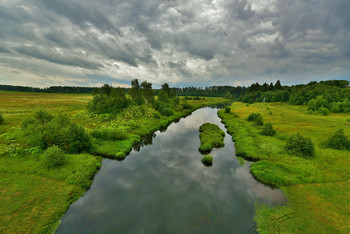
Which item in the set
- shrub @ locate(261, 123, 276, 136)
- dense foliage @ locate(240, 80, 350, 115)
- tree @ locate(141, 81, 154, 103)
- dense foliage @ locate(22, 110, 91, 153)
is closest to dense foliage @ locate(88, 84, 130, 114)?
tree @ locate(141, 81, 154, 103)

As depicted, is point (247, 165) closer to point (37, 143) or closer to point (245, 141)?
point (245, 141)

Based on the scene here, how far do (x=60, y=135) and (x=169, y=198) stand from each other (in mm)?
25326

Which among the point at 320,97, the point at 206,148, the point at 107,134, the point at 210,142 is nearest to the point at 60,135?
the point at 107,134

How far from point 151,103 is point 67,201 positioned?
70.0 metres

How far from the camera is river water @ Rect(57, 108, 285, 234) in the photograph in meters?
14.3

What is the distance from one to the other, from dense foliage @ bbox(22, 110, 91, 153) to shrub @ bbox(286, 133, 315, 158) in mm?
44753

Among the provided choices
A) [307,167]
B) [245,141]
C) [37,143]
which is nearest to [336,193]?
[307,167]

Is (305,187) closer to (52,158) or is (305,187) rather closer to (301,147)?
(301,147)

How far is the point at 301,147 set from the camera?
2664cm

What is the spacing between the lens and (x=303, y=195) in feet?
56.8

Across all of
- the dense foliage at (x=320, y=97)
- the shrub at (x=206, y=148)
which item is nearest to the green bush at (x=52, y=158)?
the shrub at (x=206, y=148)

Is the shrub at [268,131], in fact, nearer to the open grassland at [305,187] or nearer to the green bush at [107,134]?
the open grassland at [305,187]

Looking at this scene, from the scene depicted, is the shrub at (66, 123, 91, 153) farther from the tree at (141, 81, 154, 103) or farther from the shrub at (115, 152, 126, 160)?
the tree at (141, 81, 154, 103)

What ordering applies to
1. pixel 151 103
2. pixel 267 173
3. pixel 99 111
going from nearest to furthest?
pixel 267 173, pixel 99 111, pixel 151 103
